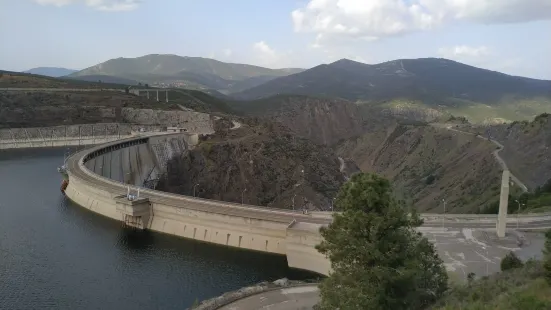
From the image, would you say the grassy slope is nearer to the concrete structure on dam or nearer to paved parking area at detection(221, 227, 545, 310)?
paved parking area at detection(221, 227, 545, 310)

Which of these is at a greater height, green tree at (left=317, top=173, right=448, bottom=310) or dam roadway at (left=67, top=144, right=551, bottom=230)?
green tree at (left=317, top=173, right=448, bottom=310)

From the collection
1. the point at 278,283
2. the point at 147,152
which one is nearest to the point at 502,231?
the point at 278,283

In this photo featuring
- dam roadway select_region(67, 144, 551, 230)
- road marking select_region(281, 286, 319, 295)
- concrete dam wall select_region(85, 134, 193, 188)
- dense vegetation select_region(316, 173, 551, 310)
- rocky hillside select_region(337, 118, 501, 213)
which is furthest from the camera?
concrete dam wall select_region(85, 134, 193, 188)

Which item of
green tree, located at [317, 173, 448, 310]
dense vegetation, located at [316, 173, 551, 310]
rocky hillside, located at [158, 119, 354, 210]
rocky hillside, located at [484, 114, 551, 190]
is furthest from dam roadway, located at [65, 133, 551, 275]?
rocky hillside, located at [484, 114, 551, 190]

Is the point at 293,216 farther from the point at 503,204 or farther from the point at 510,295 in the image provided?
the point at 510,295

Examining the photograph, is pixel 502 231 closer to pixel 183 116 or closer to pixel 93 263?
pixel 93 263

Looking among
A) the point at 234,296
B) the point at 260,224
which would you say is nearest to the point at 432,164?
the point at 260,224

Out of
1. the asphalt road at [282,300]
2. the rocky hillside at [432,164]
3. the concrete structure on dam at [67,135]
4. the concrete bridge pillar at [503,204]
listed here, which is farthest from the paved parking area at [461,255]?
the concrete structure on dam at [67,135]

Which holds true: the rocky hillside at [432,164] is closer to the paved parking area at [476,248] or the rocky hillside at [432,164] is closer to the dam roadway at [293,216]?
the dam roadway at [293,216]
